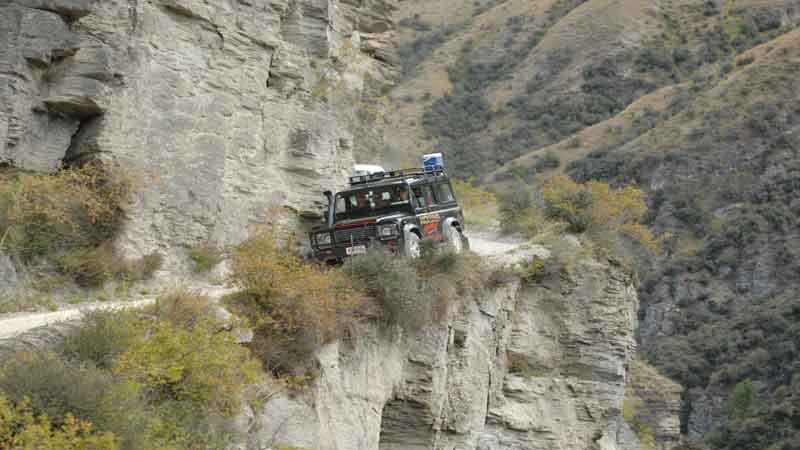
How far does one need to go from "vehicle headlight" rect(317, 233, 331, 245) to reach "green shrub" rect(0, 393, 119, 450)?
9.74m

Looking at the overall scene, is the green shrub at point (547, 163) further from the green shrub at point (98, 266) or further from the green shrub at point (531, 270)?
the green shrub at point (98, 266)

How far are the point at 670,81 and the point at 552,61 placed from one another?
10605mm

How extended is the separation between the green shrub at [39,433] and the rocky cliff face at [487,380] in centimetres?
344

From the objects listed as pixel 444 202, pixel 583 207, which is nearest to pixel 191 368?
→ pixel 444 202

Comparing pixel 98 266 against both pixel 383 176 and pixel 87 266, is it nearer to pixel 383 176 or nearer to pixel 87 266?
pixel 87 266

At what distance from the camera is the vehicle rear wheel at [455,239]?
61.6 feet

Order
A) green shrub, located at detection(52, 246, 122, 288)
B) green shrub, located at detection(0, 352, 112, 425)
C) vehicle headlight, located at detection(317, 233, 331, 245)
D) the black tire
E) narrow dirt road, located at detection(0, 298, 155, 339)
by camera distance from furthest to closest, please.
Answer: the black tire < vehicle headlight, located at detection(317, 233, 331, 245) < green shrub, located at detection(52, 246, 122, 288) < narrow dirt road, located at detection(0, 298, 155, 339) < green shrub, located at detection(0, 352, 112, 425)

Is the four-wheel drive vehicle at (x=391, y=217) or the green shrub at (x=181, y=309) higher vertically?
the four-wheel drive vehicle at (x=391, y=217)

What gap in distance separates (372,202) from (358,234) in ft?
5.32

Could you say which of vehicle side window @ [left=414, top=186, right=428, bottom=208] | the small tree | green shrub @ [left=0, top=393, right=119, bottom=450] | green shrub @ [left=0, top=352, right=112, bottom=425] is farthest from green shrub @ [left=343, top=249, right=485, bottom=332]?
green shrub @ [left=0, top=393, right=119, bottom=450]

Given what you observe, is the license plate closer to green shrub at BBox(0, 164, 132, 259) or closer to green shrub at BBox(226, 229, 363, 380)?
green shrub at BBox(226, 229, 363, 380)

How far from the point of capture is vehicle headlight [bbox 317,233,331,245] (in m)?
17.3

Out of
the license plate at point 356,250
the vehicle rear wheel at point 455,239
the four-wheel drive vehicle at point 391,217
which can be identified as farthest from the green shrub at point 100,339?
the vehicle rear wheel at point 455,239

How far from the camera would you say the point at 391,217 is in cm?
1722
